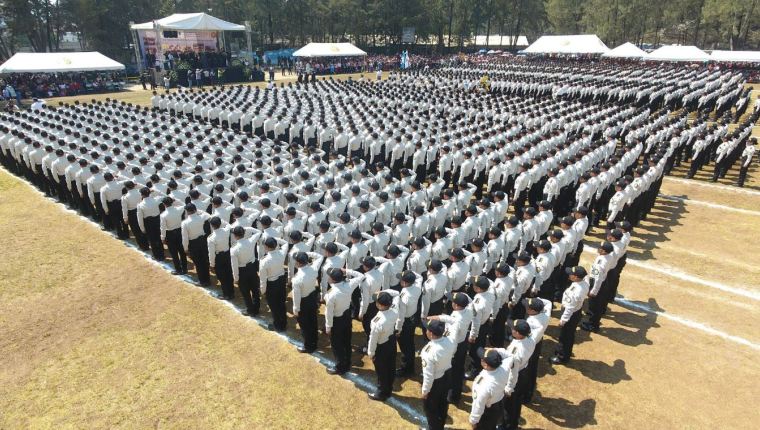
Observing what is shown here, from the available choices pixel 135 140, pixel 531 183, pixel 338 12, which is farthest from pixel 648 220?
pixel 338 12

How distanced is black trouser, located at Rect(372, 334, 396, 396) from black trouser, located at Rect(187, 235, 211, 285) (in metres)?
4.29

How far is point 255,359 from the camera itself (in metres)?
6.90

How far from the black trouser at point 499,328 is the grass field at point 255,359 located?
0.70 meters

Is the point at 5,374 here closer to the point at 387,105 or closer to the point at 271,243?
the point at 271,243

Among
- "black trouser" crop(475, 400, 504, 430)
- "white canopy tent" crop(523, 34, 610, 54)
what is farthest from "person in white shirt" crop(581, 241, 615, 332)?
"white canopy tent" crop(523, 34, 610, 54)

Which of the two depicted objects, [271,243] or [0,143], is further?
[0,143]

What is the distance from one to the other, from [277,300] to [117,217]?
5.65m

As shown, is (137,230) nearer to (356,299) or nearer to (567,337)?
(356,299)

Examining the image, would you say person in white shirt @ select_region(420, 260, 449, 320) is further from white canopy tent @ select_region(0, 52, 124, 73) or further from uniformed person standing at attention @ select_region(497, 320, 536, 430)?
white canopy tent @ select_region(0, 52, 124, 73)

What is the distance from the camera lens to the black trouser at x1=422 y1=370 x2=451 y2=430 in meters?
5.16

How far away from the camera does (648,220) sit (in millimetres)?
12391

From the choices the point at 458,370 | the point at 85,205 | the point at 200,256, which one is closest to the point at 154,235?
the point at 200,256

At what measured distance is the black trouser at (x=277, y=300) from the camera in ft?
23.5

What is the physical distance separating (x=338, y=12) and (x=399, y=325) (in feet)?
207
